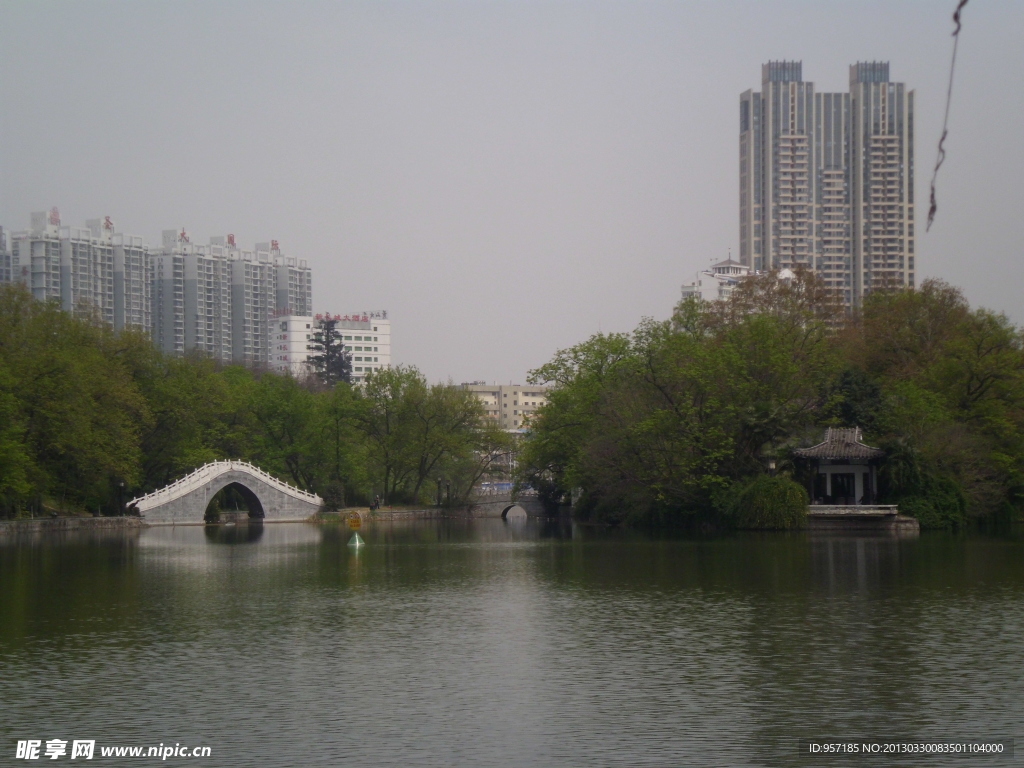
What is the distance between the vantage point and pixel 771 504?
49.8 metres

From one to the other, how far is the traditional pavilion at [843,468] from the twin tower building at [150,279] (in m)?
119

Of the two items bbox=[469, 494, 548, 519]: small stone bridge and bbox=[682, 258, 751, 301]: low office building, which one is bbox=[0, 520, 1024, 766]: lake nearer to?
bbox=[469, 494, 548, 519]: small stone bridge

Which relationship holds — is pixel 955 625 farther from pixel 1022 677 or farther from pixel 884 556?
pixel 884 556

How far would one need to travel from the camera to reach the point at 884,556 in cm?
3669

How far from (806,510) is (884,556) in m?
13.8

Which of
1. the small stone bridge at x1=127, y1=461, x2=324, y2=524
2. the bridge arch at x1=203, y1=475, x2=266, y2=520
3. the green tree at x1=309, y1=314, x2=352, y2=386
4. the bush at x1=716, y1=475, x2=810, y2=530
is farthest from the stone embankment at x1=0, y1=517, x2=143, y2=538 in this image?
the green tree at x1=309, y1=314, x2=352, y2=386

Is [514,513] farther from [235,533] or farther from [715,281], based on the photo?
[715,281]

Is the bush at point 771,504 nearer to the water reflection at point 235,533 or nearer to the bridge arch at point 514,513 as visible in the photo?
the water reflection at point 235,533

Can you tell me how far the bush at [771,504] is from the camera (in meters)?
49.8

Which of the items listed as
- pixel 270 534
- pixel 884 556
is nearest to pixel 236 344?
pixel 270 534

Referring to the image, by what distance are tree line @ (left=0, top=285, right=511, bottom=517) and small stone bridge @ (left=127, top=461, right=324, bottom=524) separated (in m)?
1.76

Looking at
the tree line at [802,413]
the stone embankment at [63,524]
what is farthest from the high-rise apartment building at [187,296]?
the tree line at [802,413]

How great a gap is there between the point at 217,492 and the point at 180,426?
183 inches

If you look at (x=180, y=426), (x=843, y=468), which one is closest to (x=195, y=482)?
(x=180, y=426)
